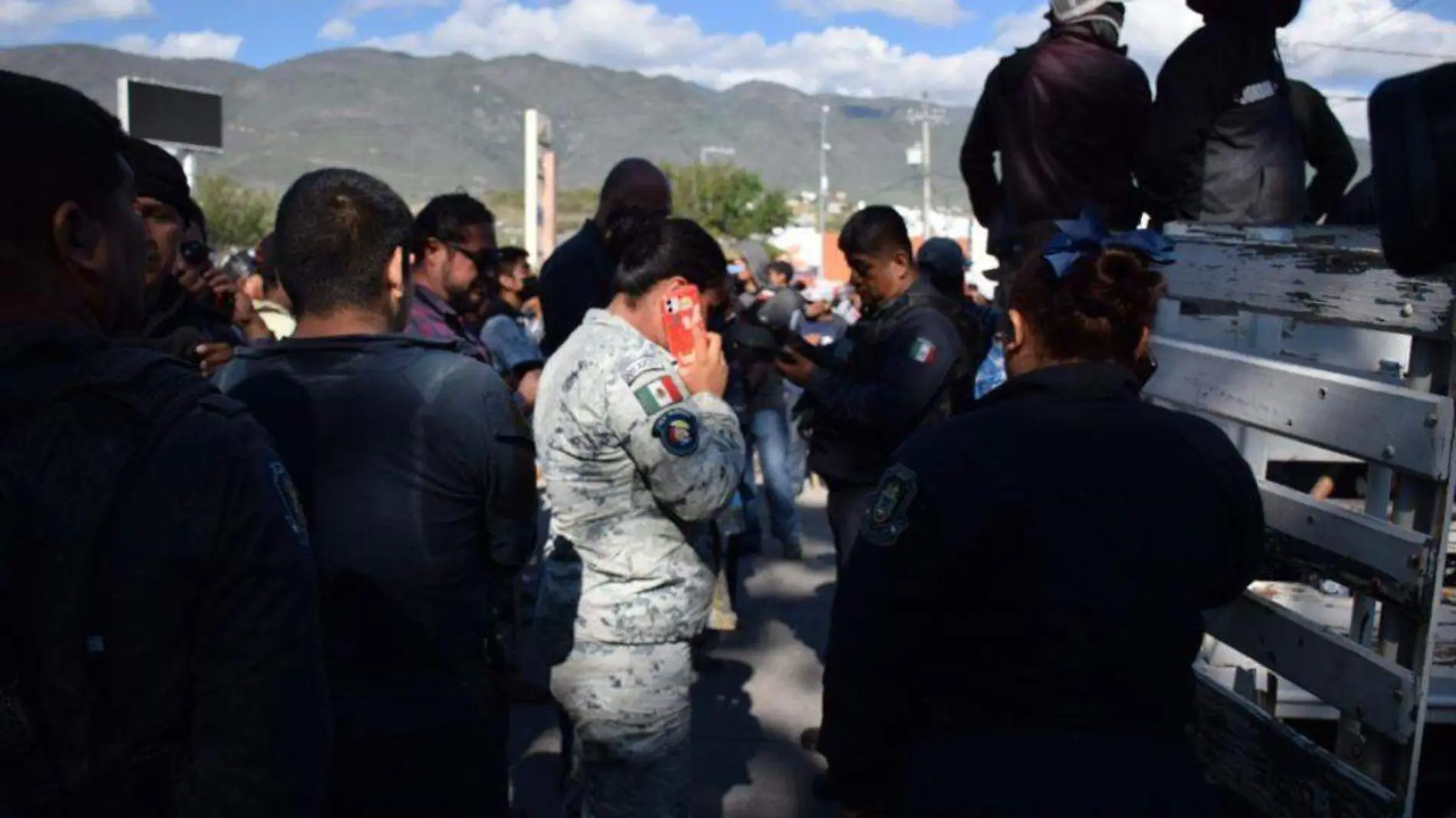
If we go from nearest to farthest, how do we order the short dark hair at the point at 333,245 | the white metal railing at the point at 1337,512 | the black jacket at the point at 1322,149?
1. the white metal railing at the point at 1337,512
2. the short dark hair at the point at 333,245
3. the black jacket at the point at 1322,149

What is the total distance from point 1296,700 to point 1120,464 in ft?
5.87

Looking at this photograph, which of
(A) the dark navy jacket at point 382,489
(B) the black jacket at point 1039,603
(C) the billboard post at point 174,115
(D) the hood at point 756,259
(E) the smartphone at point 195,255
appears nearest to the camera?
(B) the black jacket at point 1039,603

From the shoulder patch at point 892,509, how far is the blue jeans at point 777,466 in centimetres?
614

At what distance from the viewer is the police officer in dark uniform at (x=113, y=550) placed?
1377 millimetres

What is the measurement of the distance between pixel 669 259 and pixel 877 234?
1.39m

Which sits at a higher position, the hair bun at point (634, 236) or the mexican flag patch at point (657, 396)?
the hair bun at point (634, 236)

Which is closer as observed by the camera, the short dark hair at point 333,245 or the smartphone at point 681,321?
the short dark hair at point 333,245

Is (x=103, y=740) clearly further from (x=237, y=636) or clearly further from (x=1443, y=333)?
(x=1443, y=333)

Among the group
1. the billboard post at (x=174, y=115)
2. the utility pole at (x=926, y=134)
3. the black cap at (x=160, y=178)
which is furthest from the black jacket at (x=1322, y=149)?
the utility pole at (x=926, y=134)

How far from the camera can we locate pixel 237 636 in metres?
1.46

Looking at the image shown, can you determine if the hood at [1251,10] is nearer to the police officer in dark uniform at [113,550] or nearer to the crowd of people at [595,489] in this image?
the crowd of people at [595,489]

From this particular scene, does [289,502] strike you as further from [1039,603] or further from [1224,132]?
[1224,132]

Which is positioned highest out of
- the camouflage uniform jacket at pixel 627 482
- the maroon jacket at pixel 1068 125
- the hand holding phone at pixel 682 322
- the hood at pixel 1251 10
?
the hood at pixel 1251 10

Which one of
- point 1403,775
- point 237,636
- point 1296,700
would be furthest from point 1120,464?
point 1296,700
